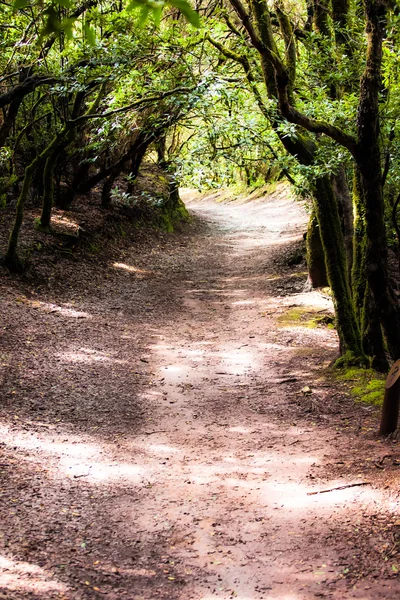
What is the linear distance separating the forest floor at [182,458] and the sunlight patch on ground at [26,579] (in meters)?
0.01

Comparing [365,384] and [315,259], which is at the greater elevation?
[315,259]

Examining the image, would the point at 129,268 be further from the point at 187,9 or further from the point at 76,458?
the point at 187,9

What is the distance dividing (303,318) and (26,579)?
32.8 feet

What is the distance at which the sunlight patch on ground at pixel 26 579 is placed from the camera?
152 inches

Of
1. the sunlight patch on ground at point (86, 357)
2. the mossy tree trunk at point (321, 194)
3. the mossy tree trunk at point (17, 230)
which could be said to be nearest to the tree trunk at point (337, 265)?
the mossy tree trunk at point (321, 194)

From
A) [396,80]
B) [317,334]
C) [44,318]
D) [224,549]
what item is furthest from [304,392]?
[44,318]

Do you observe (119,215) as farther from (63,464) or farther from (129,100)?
(63,464)

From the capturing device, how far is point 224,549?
4629 millimetres

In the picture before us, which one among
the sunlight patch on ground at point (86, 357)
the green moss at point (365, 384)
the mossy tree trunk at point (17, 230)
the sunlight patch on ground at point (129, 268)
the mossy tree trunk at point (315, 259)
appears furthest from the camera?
the sunlight patch on ground at point (129, 268)

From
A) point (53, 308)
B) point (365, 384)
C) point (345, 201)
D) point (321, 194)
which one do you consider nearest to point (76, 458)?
point (365, 384)

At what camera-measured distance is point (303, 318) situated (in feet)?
43.3

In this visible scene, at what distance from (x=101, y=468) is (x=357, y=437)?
9.83 feet

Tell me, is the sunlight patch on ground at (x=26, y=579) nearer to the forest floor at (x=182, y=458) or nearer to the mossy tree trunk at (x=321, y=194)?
the forest floor at (x=182, y=458)

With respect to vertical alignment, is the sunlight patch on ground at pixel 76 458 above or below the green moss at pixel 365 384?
below
